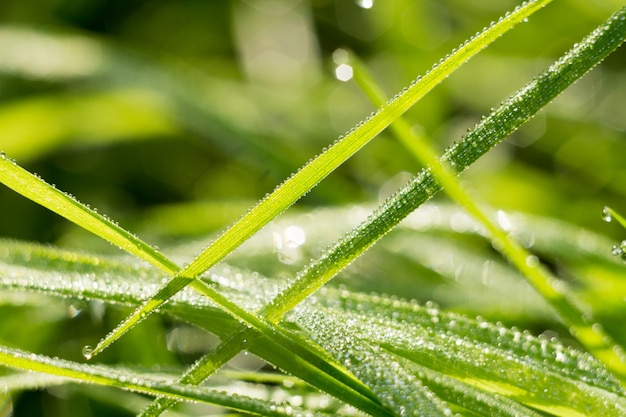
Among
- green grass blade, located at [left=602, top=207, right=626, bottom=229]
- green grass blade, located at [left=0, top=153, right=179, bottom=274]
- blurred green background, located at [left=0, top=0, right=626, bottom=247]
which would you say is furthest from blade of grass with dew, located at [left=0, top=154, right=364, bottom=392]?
blurred green background, located at [left=0, top=0, right=626, bottom=247]

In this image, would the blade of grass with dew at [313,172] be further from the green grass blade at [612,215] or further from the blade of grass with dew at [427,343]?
the green grass blade at [612,215]

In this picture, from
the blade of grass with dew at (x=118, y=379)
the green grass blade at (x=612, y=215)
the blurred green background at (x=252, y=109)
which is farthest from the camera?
the blurred green background at (x=252, y=109)

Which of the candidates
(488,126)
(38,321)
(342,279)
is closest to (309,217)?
(342,279)

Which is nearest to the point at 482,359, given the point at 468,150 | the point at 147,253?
the point at 468,150

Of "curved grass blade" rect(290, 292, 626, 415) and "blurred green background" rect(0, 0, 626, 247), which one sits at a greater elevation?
"blurred green background" rect(0, 0, 626, 247)

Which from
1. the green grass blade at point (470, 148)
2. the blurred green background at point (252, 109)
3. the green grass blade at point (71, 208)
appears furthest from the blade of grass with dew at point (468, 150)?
the blurred green background at point (252, 109)

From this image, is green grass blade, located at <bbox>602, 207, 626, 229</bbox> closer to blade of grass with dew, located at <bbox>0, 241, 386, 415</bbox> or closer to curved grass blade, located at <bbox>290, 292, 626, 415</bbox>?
curved grass blade, located at <bbox>290, 292, 626, 415</bbox>

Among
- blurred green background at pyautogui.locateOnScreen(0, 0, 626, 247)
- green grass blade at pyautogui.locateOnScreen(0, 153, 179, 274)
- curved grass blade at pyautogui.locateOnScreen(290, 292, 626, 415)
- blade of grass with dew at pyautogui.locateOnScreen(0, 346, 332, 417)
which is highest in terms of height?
blurred green background at pyautogui.locateOnScreen(0, 0, 626, 247)

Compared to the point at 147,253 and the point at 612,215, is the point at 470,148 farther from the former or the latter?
the point at 147,253

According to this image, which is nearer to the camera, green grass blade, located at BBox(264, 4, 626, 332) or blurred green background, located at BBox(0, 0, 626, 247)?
green grass blade, located at BBox(264, 4, 626, 332)

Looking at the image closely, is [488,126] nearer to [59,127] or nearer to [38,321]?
[38,321]
